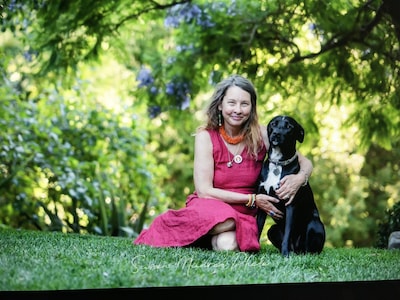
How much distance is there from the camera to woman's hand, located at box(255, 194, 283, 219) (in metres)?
3.23

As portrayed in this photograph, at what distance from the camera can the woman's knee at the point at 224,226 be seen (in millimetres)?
3297

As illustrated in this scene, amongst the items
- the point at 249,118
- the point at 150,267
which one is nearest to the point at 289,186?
the point at 249,118

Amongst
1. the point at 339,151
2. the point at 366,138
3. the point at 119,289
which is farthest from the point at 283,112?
the point at 339,151

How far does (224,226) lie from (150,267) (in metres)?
0.63

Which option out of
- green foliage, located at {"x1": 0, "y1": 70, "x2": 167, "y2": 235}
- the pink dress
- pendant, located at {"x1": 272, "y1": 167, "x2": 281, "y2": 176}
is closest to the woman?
the pink dress

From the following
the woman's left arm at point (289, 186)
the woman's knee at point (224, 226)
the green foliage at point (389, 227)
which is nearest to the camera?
the woman's left arm at point (289, 186)

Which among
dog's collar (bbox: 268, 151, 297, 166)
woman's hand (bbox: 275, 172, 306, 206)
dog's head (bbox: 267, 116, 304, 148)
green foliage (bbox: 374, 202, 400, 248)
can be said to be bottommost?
green foliage (bbox: 374, 202, 400, 248)

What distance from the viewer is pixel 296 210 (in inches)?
127

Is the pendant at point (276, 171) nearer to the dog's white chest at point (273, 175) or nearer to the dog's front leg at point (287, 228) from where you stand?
the dog's white chest at point (273, 175)

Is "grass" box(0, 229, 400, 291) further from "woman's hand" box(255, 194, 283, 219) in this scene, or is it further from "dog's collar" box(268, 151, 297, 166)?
"dog's collar" box(268, 151, 297, 166)

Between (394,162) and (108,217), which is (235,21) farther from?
(394,162)

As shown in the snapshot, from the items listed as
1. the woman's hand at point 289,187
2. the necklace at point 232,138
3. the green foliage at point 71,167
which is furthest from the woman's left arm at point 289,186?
the green foliage at point 71,167

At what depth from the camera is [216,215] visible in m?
3.28

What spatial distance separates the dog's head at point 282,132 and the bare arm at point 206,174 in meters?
0.34
